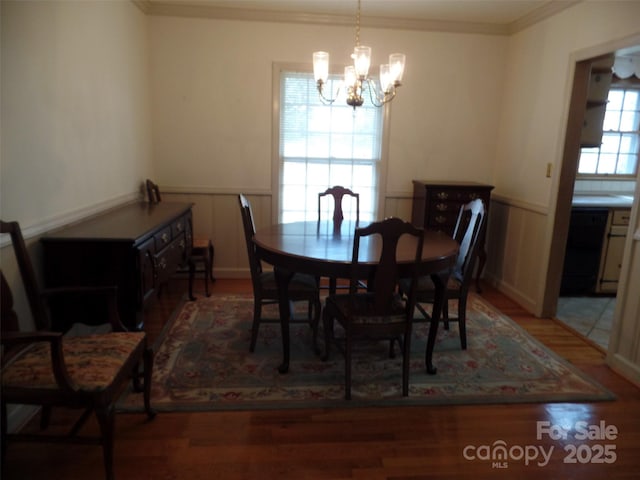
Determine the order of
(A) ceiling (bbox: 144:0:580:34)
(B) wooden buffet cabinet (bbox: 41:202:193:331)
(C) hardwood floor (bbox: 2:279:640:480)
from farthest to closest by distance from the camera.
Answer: (A) ceiling (bbox: 144:0:580:34) → (B) wooden buffet cabinet (bbox: 41:202:193:331) → (C) hardwood floor (bbox: 2:279:640:480)

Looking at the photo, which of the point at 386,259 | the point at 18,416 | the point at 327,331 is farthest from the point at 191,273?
the point at 386,259

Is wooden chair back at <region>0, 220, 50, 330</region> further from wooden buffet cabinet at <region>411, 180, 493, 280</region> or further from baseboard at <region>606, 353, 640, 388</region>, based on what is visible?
baseboard at <region>606, 353, 640, 388</region>

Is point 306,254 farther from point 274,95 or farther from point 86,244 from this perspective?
point 274,95

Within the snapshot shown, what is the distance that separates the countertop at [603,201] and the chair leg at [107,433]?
379cm

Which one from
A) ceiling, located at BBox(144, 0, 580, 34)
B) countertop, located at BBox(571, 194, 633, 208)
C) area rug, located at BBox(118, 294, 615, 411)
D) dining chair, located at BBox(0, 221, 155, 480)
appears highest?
ceiling, located at BBox(144, 0, 580, 34)

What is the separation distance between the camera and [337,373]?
264 cm

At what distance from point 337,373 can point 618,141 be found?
4.01m

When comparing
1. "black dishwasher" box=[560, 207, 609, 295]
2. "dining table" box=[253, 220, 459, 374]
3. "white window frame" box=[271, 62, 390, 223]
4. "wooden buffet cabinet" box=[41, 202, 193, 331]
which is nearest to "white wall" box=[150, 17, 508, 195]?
"white window frame" box=[271, 62, 390, 223]

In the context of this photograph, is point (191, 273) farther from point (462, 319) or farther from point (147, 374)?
point (462, 319)

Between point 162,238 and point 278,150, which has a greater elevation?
point 278,150

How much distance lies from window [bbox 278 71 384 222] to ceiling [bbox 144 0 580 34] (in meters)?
0.55

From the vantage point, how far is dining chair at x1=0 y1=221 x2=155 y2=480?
1.60 metres

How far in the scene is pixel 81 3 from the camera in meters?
2.70

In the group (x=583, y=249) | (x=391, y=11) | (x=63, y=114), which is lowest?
(x=583, y=249)
